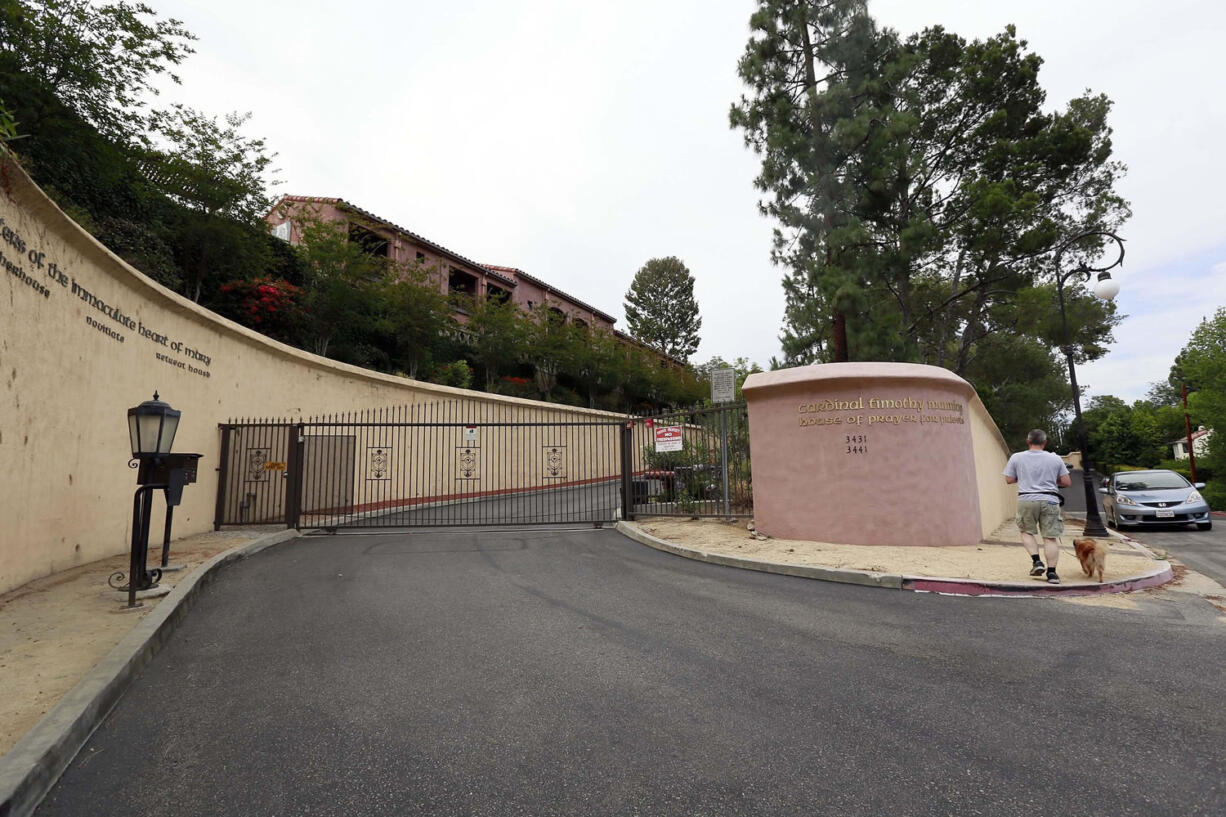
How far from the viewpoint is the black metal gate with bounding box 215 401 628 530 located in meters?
11.4

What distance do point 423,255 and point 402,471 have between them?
12.4 m

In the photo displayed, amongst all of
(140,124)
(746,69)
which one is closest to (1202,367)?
(746,69)

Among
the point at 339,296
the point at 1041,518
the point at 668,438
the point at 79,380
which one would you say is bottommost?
the point at 1041,518

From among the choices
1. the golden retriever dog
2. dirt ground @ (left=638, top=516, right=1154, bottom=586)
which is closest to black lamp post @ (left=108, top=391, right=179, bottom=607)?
dirt ground @ (left=638, top=516, right=1154, bottom=586)

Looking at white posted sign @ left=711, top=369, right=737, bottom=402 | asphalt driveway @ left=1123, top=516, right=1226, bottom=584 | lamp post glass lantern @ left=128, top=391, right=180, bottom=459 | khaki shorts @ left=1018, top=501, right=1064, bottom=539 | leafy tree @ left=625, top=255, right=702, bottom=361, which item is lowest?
asphalt driveway @ left=1123, top=516, right=1226, bottom=584

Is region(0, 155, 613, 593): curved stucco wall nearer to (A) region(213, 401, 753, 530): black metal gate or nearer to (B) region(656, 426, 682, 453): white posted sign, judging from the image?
(A) region(213, 401, 753, 530): black metal gate

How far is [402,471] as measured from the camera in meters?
16.2

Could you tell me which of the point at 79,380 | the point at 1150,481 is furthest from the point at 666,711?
the point at 1150,481

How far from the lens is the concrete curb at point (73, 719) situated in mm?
2369

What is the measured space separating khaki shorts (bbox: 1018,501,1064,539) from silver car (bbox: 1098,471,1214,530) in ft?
29.8

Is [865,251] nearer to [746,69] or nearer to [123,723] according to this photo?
[746,69]

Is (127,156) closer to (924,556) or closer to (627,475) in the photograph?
(627,475)

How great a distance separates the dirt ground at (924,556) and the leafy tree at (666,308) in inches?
1686

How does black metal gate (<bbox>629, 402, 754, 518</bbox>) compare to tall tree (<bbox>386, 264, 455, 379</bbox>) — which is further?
tall tree (<bbox>386, 264, 455, 379</bbox>)
